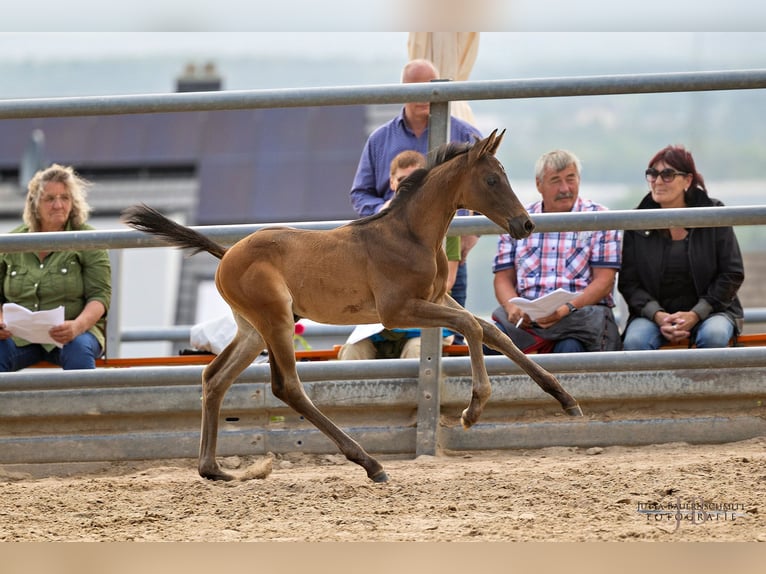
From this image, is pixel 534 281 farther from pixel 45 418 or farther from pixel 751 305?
pixel 751 305

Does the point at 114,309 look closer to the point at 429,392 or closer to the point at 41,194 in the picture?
the point at 41,194

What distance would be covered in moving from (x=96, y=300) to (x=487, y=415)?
206 centimetres

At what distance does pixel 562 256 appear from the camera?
5.56m

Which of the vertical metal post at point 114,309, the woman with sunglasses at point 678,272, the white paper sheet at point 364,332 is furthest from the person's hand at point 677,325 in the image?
the vertical metal post at point 114,309

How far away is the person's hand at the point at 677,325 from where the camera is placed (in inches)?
214

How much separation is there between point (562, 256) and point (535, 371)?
5.55 feet

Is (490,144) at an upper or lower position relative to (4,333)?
upper

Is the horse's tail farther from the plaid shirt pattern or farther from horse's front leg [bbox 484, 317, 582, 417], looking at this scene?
the plaid shirt pattern

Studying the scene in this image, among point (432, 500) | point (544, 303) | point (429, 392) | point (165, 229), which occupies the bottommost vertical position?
point (432, 500)

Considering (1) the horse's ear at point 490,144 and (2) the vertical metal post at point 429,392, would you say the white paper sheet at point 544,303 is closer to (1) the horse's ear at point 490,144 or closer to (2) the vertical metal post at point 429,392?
(2) the vertical metal post at point 429,392

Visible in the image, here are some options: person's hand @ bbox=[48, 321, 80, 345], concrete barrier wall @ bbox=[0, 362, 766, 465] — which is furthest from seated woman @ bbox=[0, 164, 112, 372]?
concrete barrier wall @ bbox=[0, 362, 766, 465]

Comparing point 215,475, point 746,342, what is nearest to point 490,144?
point 215,475

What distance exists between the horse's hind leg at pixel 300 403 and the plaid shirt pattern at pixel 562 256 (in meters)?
1.66

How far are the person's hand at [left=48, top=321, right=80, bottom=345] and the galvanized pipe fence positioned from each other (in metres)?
0.24
